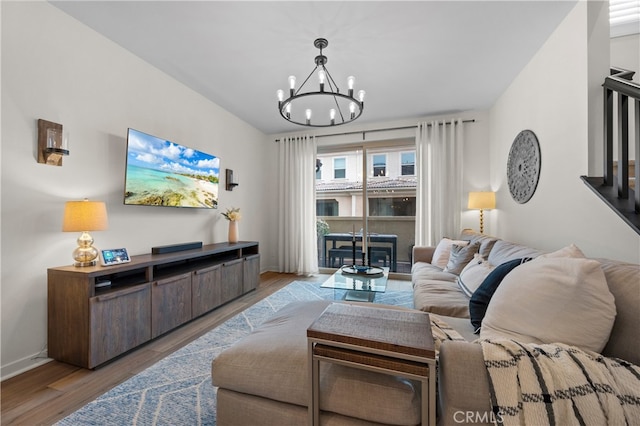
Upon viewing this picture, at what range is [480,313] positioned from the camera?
1.49 metres

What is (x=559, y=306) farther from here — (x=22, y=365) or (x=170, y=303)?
(x=22, y=365)

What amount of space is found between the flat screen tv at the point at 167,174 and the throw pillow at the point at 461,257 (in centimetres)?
305

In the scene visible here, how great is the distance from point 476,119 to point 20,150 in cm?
517

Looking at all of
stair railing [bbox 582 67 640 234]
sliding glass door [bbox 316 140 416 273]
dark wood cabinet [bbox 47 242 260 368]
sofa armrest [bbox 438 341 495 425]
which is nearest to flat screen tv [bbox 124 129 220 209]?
dark wood cabinet [bbox 47 242 260 368]

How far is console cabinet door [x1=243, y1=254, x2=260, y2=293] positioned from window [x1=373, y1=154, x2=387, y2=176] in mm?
2568

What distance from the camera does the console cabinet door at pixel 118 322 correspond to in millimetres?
1796

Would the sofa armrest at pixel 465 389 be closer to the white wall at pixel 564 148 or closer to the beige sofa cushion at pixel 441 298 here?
the beige sofa cushion at pixel 441 298

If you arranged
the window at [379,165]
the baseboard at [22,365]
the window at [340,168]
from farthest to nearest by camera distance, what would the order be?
the window at [340,168], the window at [379,165], the baseboard at [22,365]

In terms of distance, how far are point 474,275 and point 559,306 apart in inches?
43.8

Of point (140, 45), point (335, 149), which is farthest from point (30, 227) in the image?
point (335, 149)

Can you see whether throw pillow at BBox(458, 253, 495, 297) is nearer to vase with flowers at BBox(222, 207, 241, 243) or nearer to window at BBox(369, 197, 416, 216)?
window at BBox(369, 197, 416, 216)

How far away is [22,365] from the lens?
180 centimetres

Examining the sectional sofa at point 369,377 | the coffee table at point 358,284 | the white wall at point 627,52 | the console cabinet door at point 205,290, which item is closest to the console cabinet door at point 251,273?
the console cabinet door at point 205,290

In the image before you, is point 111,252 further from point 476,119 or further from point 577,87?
point 476,119
